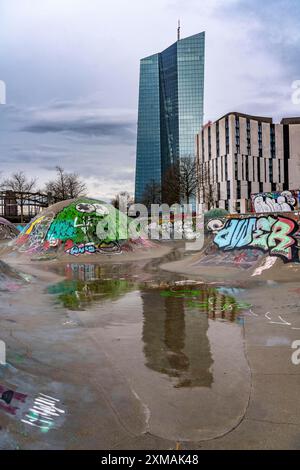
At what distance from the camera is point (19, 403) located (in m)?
4.49

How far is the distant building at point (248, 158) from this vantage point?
88625mm

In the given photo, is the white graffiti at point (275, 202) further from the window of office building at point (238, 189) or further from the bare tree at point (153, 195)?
the window of office building at point (238, 189)

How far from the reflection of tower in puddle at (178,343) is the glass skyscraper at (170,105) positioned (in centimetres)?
14806

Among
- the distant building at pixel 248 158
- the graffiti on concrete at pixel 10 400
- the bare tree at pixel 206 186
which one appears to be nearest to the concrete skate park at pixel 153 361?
the graffiti on concrete at pixel 10 400

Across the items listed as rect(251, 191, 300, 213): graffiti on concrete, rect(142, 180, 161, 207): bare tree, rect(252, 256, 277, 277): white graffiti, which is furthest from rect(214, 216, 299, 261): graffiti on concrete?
rect(142, 180, 161, 207): bare tree

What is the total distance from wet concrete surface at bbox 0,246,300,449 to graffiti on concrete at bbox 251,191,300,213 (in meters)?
25.7

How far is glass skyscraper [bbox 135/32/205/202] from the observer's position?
6117 inches

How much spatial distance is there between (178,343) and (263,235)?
39.4 ft

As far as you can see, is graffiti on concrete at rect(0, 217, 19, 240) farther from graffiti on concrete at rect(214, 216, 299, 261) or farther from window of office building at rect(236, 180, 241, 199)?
window of office building at rect(236, 180, 241, 199)

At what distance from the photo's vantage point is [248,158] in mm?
90188

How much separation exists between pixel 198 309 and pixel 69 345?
4.03 metres

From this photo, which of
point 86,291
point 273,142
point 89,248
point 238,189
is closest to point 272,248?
point 86,291

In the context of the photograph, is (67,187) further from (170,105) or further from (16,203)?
(170,105)
